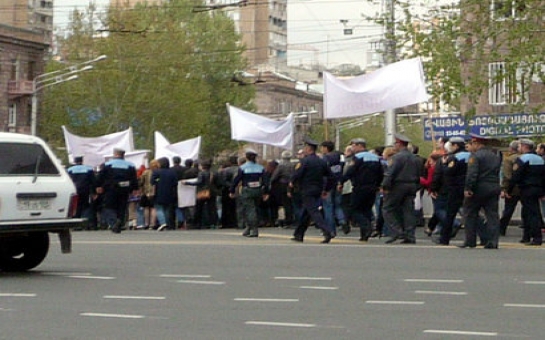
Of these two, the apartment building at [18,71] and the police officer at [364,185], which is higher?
the apartment building at [18,71]

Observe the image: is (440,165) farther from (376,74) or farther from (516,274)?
(516,274)

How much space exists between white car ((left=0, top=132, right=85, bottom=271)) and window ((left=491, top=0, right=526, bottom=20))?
13.4m

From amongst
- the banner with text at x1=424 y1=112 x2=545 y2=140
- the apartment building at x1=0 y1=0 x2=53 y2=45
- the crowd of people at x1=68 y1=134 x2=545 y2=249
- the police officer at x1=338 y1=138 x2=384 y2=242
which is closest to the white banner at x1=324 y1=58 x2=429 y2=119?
the crowd of people at x1=68 y1=134 x2=545 y2=249

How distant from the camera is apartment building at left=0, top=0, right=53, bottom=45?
115 metres

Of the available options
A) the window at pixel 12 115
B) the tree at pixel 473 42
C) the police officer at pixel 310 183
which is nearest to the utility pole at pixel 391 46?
the tree at pixel 473 42

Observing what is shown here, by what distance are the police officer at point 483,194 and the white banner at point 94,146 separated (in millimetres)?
16809

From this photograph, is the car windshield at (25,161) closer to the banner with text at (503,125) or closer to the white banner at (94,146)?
the banner with text at (503,125)

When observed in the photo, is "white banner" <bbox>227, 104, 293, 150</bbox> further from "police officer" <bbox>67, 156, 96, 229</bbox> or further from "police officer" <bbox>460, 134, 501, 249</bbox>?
"police officer" <bbox>460, 134, 501, 249</bbox>

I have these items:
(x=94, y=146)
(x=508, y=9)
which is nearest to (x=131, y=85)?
(x=94, y=146)

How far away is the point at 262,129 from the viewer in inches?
1373

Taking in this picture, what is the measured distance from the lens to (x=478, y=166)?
21688 mm

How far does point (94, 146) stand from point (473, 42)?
37.1ft

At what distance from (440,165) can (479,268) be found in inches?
261

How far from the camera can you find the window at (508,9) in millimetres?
28484
